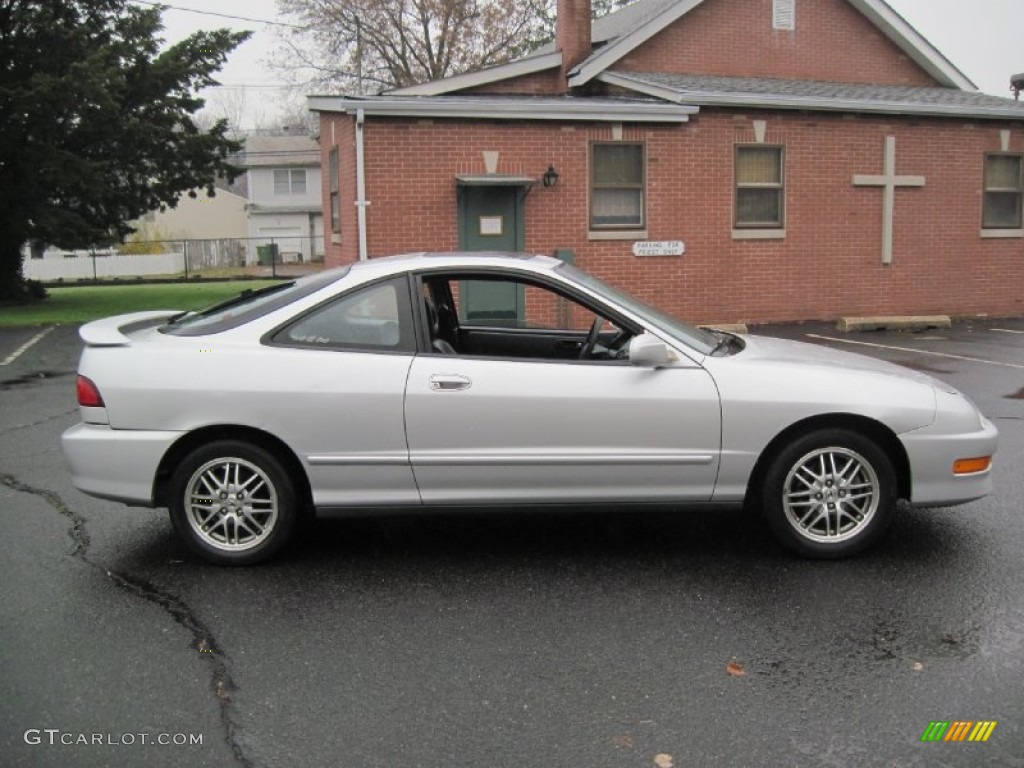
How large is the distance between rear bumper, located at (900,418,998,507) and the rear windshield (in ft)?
9.75

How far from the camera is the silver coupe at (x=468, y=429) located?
471 centimetres

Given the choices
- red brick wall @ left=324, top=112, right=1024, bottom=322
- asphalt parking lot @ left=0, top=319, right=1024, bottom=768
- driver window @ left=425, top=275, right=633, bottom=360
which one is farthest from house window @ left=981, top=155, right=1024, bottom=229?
driver window @ left=425, top=275, right=633, bottom=360

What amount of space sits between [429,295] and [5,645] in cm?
267

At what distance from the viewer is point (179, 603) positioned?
4.45m

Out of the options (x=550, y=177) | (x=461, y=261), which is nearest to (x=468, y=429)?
(x=461, y=261)

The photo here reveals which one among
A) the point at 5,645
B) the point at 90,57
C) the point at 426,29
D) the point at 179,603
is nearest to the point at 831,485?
the point at 179,603

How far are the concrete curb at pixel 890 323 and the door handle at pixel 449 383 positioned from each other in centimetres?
1225

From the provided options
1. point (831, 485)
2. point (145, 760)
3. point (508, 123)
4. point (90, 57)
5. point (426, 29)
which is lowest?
point (145, 760)

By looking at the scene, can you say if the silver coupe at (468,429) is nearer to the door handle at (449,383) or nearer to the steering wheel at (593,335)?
the door handle at (449,383)

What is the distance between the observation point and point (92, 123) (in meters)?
21.3

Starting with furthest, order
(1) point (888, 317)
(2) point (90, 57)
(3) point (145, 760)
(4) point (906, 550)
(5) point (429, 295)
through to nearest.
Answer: (2) point (90, 57)
(1) point (888, 317)
(5) point (429, 295)
(4) point (906, 550)
(3) point (145, 760)

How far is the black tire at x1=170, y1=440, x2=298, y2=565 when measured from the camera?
15.6ft

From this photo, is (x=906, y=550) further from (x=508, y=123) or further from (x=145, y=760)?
(x=508, y=123)

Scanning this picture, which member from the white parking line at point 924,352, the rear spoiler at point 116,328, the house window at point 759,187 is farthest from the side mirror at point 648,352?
the house window at point 759,187
